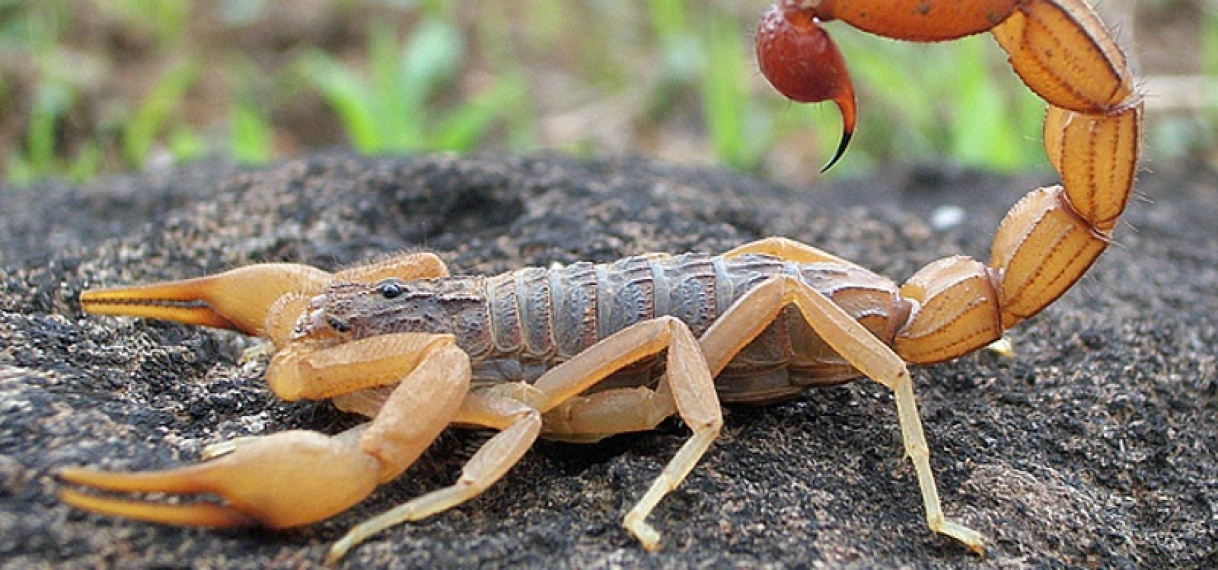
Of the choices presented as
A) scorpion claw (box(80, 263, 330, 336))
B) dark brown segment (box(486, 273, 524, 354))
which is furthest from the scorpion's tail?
scorpion claw (box(80, 263, 330, 336))

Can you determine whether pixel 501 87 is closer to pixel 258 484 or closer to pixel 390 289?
pixel 390 289

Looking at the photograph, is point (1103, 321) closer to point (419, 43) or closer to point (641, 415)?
point (641, 415)

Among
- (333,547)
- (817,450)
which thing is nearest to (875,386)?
(817,450)

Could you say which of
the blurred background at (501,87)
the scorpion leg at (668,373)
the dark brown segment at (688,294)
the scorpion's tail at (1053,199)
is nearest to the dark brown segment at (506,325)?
the scorpion leg at (668,373)

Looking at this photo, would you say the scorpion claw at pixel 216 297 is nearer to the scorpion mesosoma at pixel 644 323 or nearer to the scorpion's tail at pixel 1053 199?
the scorpion mesosoma at pixel 644 323

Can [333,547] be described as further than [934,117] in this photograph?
No

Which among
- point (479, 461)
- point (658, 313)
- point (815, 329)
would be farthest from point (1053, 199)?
point (479, 461)

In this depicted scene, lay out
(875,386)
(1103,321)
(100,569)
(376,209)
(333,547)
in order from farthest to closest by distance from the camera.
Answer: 1. (376,209)
2. (1103,321)
3. (875,386)
4. (333,547)
5. (100,569)
